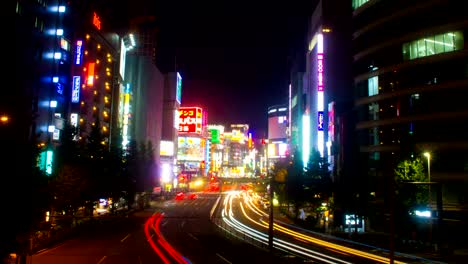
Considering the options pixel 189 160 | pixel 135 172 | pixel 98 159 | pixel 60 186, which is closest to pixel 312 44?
pixel 135 172

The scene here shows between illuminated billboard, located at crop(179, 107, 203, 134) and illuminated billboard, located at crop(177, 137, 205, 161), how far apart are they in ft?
10.6

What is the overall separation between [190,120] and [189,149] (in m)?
11.0

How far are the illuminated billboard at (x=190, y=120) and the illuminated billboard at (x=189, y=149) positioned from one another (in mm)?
3239

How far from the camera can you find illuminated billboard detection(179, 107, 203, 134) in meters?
163

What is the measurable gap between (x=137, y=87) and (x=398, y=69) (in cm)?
7916

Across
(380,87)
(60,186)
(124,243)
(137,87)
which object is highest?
(137,87)

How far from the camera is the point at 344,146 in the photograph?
62750 mm

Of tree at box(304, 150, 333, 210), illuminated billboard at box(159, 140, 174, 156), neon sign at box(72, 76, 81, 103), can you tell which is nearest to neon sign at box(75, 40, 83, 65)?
neon sign at box(72, 76, 81, 103)

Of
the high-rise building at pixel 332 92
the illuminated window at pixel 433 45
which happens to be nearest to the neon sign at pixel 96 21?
the high-rise building at pixel 332 92

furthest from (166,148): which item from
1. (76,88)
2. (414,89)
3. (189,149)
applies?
(414,89)

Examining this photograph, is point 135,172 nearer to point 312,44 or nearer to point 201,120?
point 312,44

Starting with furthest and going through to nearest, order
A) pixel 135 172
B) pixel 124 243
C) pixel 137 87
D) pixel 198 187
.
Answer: pixel 198 187 < pixel 137 87 < pixel 135 172 < pixel 124 243

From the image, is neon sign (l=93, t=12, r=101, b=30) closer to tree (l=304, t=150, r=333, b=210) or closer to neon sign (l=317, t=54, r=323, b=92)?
neon sign (l=317, t=54, r=323, b=92)

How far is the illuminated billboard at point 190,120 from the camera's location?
16338 cm
